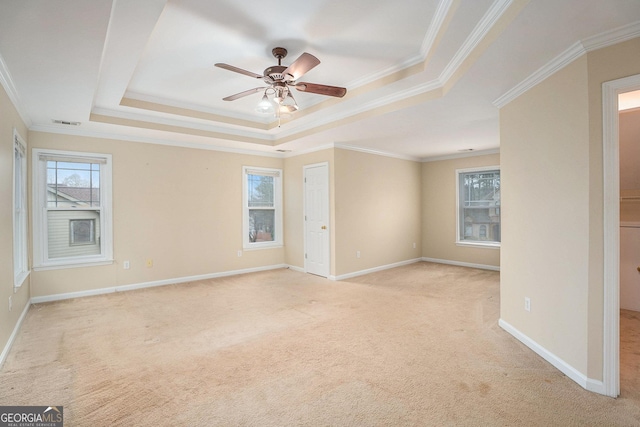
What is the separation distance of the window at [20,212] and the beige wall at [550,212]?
5043mm

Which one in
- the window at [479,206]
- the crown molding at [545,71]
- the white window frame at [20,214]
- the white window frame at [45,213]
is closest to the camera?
the crown molding at [545,71]

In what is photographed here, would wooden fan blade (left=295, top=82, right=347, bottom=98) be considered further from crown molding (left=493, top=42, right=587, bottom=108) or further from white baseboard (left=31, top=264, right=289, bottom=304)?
white baseboard (left=31, top=264, right=289, bottom=304)

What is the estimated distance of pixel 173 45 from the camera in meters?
2.82

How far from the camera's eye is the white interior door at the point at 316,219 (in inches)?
221

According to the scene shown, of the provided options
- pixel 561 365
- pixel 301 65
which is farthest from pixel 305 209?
pixel 561 365

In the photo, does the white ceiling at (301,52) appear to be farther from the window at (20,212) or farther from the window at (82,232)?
the window at (82,232)

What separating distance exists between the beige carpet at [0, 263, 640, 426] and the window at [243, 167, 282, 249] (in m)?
2.11

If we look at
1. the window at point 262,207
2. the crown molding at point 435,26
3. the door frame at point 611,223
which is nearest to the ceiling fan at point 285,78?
the crown molding at point 435,26

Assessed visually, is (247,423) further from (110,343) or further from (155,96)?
(155,96)

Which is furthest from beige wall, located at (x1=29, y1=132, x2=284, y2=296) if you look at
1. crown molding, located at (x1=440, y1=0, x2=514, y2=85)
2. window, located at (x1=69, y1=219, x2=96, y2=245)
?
crown molding, located at (x1=440, y1=0, x2=514, y2=85)

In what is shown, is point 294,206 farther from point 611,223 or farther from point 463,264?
point 611,223

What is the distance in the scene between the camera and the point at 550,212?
8.23ft

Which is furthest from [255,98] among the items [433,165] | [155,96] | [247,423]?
[433,165]

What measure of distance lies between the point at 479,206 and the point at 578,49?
4733mm
